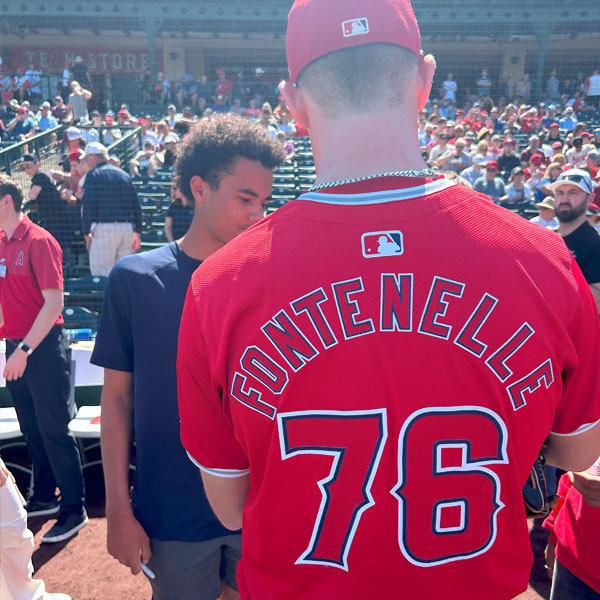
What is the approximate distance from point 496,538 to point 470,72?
24319 mm

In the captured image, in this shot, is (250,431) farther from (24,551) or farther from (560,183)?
(560,183)

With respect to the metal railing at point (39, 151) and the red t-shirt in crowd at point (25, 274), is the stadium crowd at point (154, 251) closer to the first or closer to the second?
the red t-shirt in crowd at point (25, 274)

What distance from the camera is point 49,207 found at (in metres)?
7.25

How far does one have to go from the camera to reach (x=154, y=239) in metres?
8.20

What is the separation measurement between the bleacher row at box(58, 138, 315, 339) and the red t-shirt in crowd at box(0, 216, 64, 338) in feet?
5.71

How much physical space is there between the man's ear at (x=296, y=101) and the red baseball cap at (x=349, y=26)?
0.18 ft

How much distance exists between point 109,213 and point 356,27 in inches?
228

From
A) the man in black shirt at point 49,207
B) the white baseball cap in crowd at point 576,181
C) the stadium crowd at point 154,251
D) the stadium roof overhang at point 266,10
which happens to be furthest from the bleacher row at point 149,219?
the stadium roof overhang at point 266,10

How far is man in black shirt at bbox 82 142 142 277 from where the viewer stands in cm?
631

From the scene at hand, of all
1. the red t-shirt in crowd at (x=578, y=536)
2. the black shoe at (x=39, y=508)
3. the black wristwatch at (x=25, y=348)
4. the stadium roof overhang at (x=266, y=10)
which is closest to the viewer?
the red t-shirt in crowd at (x=578, y=536)

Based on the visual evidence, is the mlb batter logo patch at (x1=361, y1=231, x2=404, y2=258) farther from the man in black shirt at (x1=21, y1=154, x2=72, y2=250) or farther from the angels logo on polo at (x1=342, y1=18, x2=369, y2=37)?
the man in black shirt at (x1=21, y1=154, x2=72, y2=250)

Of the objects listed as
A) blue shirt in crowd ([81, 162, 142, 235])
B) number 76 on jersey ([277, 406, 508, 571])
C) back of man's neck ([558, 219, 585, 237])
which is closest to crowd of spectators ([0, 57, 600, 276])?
blue shirt in crowd ([81, 162, 142, 235])

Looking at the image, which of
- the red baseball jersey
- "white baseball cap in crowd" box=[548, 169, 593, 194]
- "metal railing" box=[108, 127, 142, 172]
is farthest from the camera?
"metal railing" box=[108, 127, 142, 172]

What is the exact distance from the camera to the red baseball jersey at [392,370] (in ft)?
2.98
